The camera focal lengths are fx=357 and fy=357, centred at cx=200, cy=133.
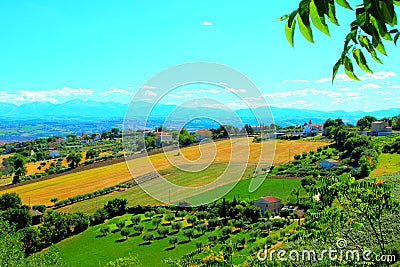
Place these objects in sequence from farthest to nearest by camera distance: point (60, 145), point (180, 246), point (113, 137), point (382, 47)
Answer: point (113, 137), point (60, 145), point (180, 246), point (382, 47)

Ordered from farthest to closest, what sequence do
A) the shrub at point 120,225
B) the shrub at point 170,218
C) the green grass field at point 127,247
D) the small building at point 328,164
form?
the small building at point 328,164 < the shrub at point 170,218 < the shrub at point 120,225 < the green grass field at point 127,247

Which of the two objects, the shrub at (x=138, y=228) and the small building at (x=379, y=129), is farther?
the small building at (x=379, y=129)

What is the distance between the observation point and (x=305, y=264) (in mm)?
4770

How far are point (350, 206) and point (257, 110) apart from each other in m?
3.45

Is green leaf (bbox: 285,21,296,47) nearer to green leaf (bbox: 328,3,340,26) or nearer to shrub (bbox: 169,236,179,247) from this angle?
green leaf (bbox: 328,3,340,26)

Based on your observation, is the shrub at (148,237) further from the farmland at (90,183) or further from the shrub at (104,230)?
the farmland at (90,183)

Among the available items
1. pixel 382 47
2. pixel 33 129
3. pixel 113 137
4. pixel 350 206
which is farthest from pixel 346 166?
pixel 33 129

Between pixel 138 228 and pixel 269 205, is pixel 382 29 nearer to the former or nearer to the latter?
pixel 269 205

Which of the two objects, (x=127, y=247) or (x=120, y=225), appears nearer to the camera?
(x=127, y=247)

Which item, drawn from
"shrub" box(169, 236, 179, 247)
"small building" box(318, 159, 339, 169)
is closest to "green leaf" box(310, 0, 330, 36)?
A: "shrub" box(169, 236, 179, 247)

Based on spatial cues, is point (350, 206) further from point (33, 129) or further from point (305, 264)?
point (33, 129)

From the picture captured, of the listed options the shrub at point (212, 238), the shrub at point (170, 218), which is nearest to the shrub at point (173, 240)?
the shrub at point (212, 238)

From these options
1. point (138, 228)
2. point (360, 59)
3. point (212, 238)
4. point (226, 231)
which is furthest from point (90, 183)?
point (360, 59)

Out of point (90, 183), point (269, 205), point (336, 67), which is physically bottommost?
point (269, 205)
